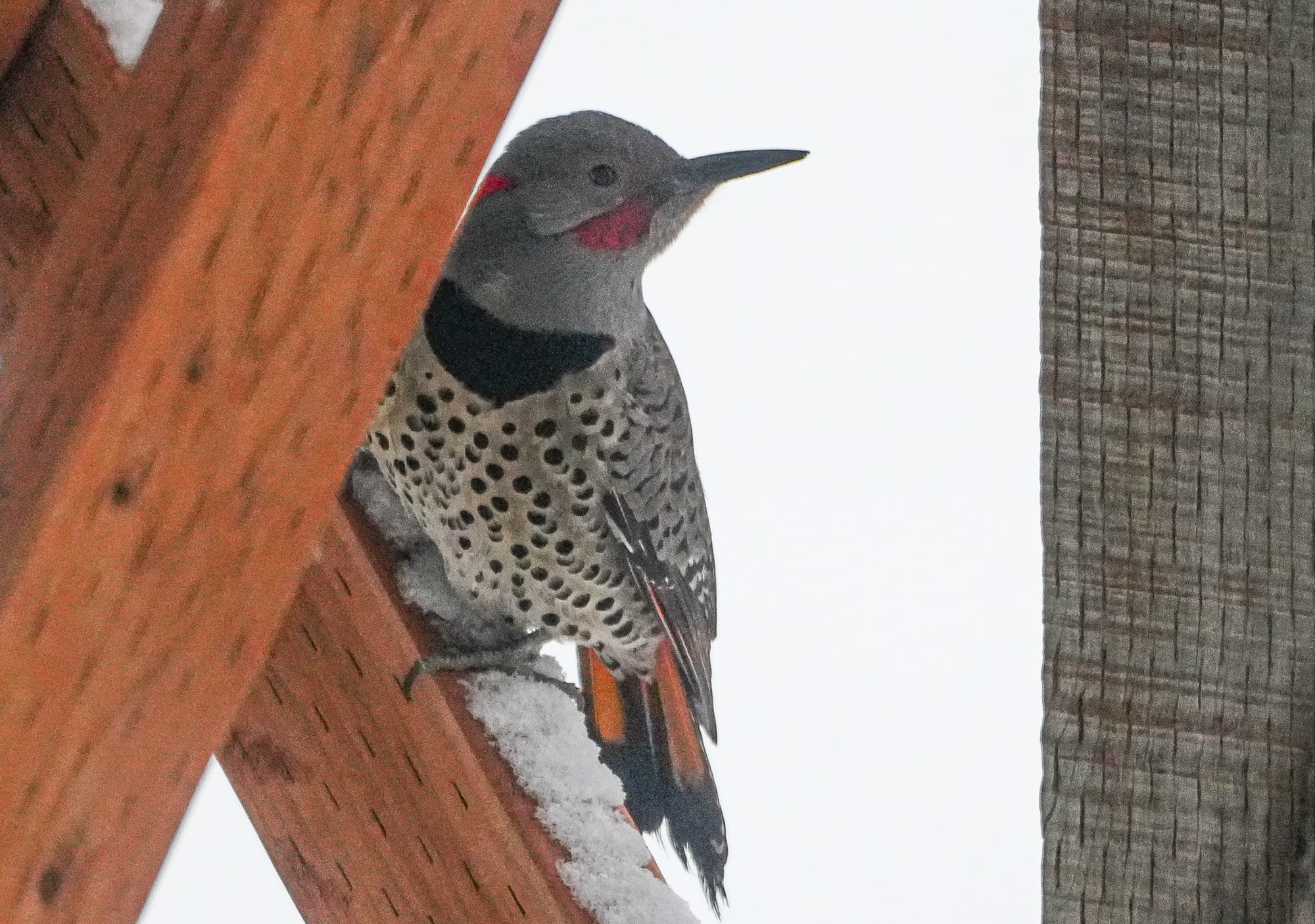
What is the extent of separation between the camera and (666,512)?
2180mm

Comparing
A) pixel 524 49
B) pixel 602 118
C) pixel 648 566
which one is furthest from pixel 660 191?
pixel 524 49

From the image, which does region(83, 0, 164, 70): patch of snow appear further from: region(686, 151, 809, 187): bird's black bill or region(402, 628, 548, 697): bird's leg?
region(686, 151, 809, 187): bird's black bill

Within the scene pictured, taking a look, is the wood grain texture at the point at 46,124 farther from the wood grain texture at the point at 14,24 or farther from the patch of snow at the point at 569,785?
the patch of snow at the point at 569,785

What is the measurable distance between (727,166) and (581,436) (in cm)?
45

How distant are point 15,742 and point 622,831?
72 centimetres

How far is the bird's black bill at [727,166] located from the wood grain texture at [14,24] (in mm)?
1043

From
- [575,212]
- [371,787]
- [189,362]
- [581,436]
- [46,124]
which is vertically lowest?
[371,787]

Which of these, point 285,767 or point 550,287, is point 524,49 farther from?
point 550,287

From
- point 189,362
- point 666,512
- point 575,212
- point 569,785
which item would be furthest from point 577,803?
point 575,212

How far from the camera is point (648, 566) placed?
2158 millimetres

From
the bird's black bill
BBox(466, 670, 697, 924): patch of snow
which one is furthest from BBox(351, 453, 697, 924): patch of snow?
the bird's black bill

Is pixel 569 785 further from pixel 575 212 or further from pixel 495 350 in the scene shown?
pixel 575 212

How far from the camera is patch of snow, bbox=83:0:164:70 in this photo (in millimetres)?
1209

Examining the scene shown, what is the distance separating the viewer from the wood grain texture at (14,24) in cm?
117
